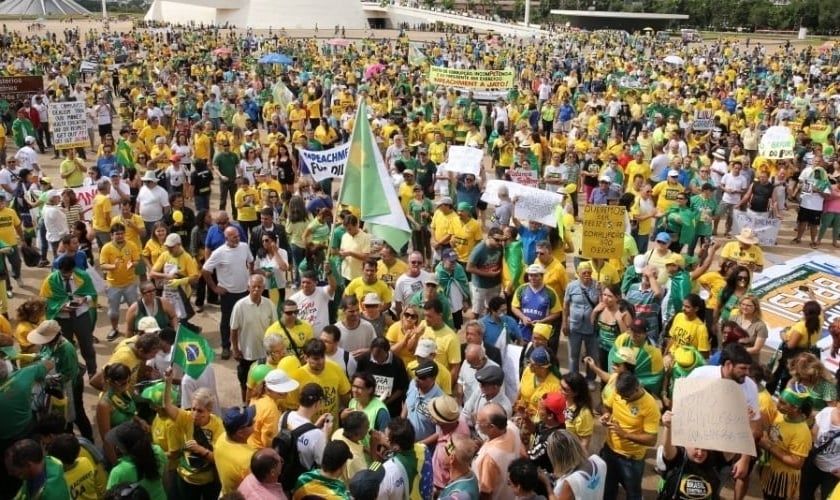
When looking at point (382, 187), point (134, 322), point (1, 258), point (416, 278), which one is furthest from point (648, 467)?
point (1, 258)

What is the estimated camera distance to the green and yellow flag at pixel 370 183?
7.89 metres

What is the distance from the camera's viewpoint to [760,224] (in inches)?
497

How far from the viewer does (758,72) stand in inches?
1318

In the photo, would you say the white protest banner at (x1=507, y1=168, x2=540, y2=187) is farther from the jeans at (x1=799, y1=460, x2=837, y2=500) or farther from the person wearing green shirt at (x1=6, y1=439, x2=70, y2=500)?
the person wearing green shirt at (x1=6, y1=439, x2=70, y2=500)

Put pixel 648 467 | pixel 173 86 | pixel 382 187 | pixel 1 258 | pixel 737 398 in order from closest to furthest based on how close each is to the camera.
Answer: pixel 737 398, pixel 648 467, pixel 382 187, pixel 1 258, pixel 173 86

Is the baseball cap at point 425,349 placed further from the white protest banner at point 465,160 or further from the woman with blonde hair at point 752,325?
the white protest banner at point 465,160

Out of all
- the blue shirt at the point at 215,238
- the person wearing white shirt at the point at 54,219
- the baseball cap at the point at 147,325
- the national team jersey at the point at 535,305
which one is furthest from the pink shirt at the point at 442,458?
the person wearing white shirt at the point at 54,219

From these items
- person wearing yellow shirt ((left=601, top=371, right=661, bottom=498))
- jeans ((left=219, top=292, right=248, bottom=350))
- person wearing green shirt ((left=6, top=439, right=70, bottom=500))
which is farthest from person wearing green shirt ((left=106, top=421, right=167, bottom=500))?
jeans ((left=219, top=292, right=248, bottom=350))

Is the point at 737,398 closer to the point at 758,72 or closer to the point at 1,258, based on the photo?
the point at 1,258

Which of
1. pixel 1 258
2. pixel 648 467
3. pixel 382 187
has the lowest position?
pixel 648 467

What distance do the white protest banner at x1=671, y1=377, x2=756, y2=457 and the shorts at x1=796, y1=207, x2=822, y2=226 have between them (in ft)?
30.8

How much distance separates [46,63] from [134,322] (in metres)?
31.3

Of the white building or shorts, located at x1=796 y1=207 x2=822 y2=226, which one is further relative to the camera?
the white building

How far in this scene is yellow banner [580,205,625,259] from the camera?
8.20 metres
